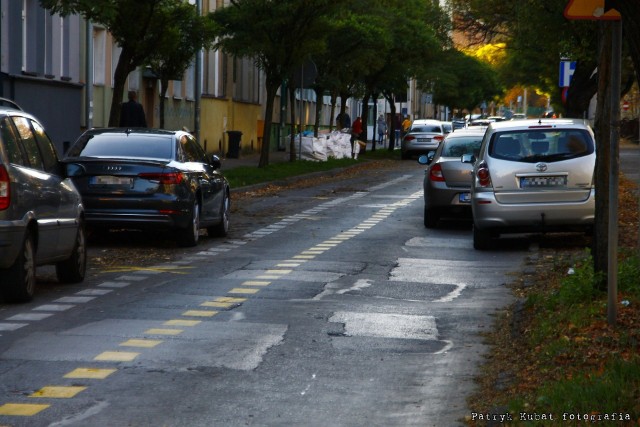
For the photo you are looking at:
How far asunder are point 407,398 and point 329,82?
4901 cm

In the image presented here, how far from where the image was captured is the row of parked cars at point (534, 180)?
697 inches

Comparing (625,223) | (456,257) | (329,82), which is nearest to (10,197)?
(456,257)

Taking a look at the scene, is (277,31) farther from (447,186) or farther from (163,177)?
(163,177)

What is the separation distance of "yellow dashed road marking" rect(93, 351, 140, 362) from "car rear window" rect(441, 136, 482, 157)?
13.7 meters

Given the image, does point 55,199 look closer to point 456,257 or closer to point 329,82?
point 456,257

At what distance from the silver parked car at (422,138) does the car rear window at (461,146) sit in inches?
1520

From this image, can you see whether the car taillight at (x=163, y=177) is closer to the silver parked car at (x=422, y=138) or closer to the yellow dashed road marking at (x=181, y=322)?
the yellow dashed road marking at (x=181, y=322)

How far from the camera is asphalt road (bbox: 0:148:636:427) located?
7.52m

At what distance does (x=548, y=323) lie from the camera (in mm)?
10008

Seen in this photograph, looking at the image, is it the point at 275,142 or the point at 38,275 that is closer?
the point at 38,275

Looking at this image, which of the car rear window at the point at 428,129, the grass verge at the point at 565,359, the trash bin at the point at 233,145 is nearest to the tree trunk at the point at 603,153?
the grass verge at the point at 565,359

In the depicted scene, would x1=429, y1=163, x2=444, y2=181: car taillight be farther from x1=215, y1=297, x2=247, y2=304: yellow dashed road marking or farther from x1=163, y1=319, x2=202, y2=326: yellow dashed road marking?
x1=163, y1=319, x2=202, y2=326: yellow dashed road marking

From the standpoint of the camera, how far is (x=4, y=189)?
11523 millimetres

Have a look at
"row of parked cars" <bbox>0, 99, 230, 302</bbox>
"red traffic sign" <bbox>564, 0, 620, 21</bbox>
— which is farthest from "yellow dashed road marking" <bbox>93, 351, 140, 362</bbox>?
"red traffic sign" <bbox>564, 0, 620, 21</bbox>
